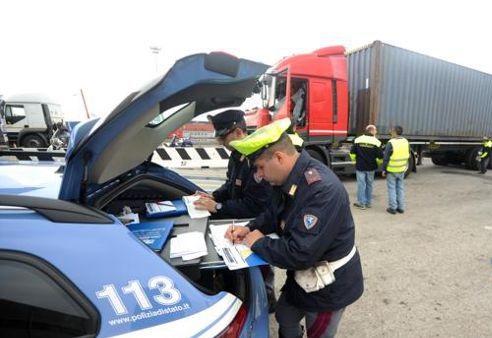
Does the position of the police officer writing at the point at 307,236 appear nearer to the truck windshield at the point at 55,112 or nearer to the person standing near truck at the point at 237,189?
the person standing near truck at the point at 237,189

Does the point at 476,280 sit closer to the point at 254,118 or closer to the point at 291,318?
the point at 291,318

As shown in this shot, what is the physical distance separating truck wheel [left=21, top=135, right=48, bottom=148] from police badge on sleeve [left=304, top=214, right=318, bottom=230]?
59.2 ft

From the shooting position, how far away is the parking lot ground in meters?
2.63

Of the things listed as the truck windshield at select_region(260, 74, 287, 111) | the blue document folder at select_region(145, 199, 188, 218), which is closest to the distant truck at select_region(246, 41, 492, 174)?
the truck windshield at select_region(260, 74, 287, 111)

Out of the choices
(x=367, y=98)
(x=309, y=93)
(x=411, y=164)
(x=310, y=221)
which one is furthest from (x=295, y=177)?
(x=411, y=164)

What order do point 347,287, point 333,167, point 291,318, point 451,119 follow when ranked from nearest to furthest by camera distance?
point 347,287 → point 291,318 → point 333,167 → point 451,119

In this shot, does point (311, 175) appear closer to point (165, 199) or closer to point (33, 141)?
point (165, 199)

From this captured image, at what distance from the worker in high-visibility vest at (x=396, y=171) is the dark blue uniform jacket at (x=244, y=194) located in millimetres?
4456

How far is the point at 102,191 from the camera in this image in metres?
1.97

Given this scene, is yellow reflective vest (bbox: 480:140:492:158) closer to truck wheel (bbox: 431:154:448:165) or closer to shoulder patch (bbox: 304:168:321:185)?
truck wheel (bbox: 431:154:448:165)

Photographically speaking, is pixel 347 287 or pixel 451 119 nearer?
pixel 347 287

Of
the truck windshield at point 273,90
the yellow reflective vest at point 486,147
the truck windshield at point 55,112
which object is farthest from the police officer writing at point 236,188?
the truck windshield at point 55,112

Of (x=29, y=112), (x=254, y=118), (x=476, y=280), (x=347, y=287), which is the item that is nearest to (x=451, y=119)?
(x=254, y=118)

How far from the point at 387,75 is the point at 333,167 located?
9.03 ft
